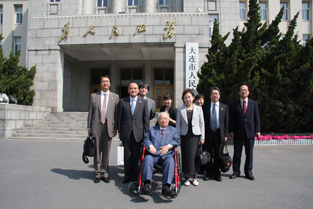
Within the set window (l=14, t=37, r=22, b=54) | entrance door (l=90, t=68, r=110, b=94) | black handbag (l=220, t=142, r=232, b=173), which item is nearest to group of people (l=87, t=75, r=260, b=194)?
black handbag (l=220, t=142, r=232, b=173)

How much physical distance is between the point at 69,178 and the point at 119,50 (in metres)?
13.7

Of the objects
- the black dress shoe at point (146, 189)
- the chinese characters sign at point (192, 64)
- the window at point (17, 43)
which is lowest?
the black dress shoe at point (146, 189)

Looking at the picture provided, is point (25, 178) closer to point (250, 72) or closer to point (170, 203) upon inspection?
point (170, 203)

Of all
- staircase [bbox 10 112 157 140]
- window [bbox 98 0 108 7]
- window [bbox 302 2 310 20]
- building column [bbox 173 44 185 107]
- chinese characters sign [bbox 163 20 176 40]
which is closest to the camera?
staircase [bbox 10 112 157 140]

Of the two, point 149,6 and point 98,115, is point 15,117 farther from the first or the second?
point 149,6

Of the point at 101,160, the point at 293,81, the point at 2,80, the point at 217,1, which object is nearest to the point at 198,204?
the point at 101,160

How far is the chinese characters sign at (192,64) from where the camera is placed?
41.5ft

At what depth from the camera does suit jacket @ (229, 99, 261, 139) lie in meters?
4.34

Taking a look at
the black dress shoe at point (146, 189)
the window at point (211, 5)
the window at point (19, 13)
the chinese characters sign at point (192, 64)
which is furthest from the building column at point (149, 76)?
the black dress shoe at point (146, 189)

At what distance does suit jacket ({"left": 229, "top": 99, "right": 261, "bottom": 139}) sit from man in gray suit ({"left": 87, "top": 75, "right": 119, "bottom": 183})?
8.25 feet

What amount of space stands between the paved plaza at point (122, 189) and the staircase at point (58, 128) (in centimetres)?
480

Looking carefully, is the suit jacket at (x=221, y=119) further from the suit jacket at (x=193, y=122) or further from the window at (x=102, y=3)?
the window at (x=102, y=3)

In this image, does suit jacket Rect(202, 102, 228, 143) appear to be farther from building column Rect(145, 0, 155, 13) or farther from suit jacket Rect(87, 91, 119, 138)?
building column Rect(145, 0, 155, 13)

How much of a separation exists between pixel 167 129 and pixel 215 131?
109 cm
